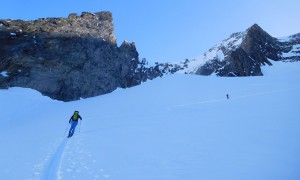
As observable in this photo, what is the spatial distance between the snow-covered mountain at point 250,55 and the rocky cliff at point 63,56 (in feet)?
111

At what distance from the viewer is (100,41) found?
1795 inches

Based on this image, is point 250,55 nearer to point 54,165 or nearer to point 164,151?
point 164,151

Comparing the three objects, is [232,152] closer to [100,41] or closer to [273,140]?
[273,140]

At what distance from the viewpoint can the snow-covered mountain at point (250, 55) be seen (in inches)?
2740

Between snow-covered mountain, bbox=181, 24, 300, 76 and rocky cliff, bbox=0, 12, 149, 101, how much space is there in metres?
34.0

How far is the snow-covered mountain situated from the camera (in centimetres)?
6961

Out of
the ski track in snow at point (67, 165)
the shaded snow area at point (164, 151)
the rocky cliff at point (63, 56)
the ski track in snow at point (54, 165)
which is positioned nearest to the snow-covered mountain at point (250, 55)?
the rocky cliff at point (63, 56)

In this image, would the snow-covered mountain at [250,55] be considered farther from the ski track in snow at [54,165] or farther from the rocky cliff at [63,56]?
the ski track in snow at [54,165]

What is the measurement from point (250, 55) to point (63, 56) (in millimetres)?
51869

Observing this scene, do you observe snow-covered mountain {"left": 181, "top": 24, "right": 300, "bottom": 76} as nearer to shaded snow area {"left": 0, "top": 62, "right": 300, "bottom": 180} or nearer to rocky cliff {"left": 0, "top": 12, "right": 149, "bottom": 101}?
rocky cliff {"left": 0, "top": 12, "right": 149, "bottom": 101}

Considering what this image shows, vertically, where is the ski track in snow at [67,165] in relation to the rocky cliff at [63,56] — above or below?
below

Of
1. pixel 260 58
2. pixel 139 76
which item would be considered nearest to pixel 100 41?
pixel 139 76

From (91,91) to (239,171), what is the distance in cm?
3453

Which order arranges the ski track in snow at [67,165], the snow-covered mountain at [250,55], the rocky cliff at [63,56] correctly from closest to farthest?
the ski track in snow at [67,165] → the rocky cliff at [63,56] → the snow-covered mountain at [250,55]
